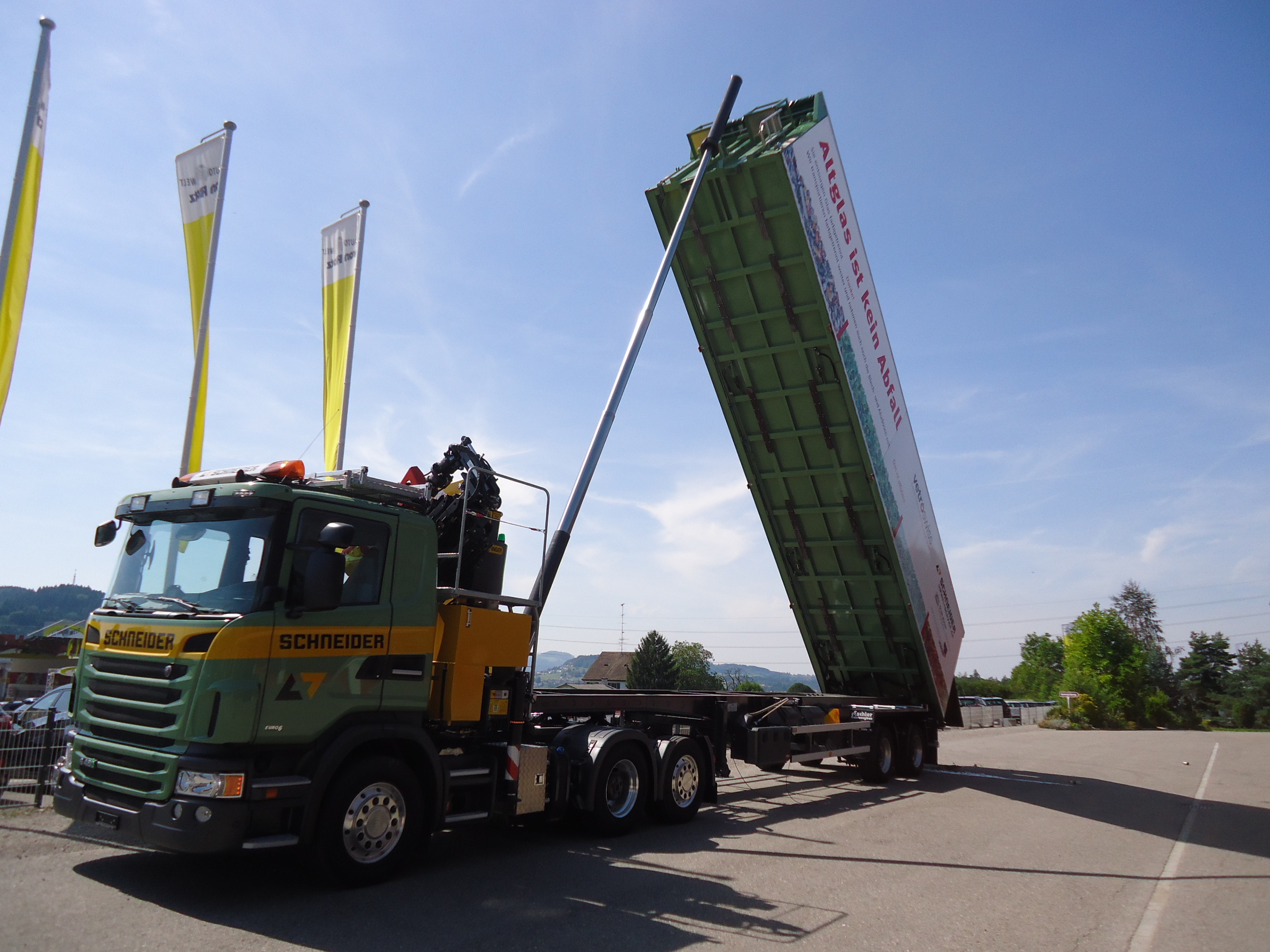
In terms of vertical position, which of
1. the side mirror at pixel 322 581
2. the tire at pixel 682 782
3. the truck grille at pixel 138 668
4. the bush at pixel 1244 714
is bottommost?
the bush at pixel 1244 714

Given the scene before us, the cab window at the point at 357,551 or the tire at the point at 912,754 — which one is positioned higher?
the cab window at the point at 357,551

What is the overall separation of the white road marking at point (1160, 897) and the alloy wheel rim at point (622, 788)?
3.93 m

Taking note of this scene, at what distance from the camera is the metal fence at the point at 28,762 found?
6.96 m

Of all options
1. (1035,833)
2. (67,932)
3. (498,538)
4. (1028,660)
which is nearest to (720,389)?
(498,538)

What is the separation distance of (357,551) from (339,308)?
7800 millimetres

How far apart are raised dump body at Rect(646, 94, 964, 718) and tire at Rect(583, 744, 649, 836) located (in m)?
4.79

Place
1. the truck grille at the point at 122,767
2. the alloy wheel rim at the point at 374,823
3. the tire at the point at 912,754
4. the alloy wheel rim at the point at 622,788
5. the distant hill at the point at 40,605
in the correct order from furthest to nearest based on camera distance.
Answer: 1. the distant hill at the point at 40,605
2. the tire at the point at 912,754
3. the alloy wheel rim at the point at 622,788
4. the alloy wheel rim at the point at 374,823
5. the truck grille at the point at 122,767

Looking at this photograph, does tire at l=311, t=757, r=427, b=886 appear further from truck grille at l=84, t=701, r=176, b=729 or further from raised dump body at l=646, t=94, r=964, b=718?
raised dump body at l=646, t=94, r=964, b=718

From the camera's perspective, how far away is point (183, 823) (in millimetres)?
4461

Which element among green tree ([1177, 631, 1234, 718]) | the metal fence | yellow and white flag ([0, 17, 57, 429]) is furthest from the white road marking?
green tree ([1177, 631, 1234, 718])

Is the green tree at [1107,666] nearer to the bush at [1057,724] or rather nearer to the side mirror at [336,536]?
the bush at [1057,724]

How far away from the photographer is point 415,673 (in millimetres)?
5598

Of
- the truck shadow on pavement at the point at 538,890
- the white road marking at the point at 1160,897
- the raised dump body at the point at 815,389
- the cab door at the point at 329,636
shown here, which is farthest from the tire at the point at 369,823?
the raised dump body at the point at 815,389

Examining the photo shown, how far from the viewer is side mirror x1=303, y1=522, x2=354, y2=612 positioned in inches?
192
